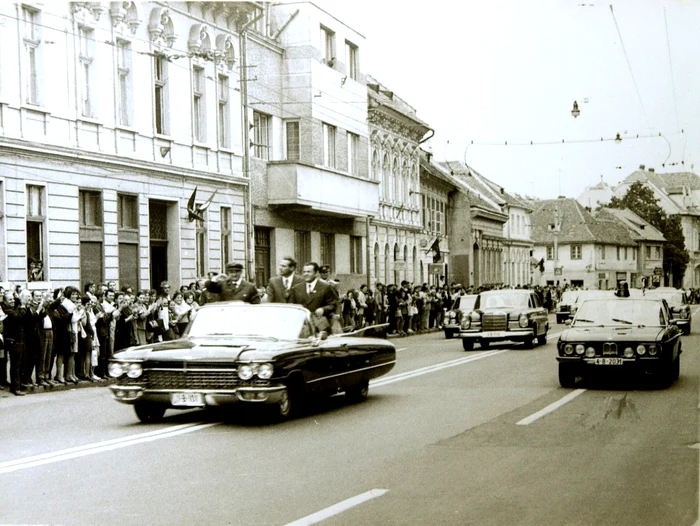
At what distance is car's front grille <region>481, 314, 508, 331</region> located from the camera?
96.7 ft

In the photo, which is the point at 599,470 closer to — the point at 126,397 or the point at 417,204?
the point at 126,397

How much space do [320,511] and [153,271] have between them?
24.2m

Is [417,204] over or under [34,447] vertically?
over

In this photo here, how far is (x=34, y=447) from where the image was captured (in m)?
11.4

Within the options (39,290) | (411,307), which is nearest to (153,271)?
(39,290)

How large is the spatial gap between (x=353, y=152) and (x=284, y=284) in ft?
103

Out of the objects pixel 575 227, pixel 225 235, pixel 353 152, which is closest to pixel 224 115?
pixel 225 235

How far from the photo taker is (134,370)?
41.6 feet

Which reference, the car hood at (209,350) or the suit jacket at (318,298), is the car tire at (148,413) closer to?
the car hood at (209,350)

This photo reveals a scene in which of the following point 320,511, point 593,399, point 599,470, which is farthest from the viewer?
point 593,399

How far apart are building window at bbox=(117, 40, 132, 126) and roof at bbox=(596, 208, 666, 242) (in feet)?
304

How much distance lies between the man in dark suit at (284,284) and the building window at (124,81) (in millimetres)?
14028

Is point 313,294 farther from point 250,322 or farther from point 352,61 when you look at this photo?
point 352,61

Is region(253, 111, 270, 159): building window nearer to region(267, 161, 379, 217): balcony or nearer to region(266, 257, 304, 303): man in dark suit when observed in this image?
region(267, 161, 379, 217): balcony
